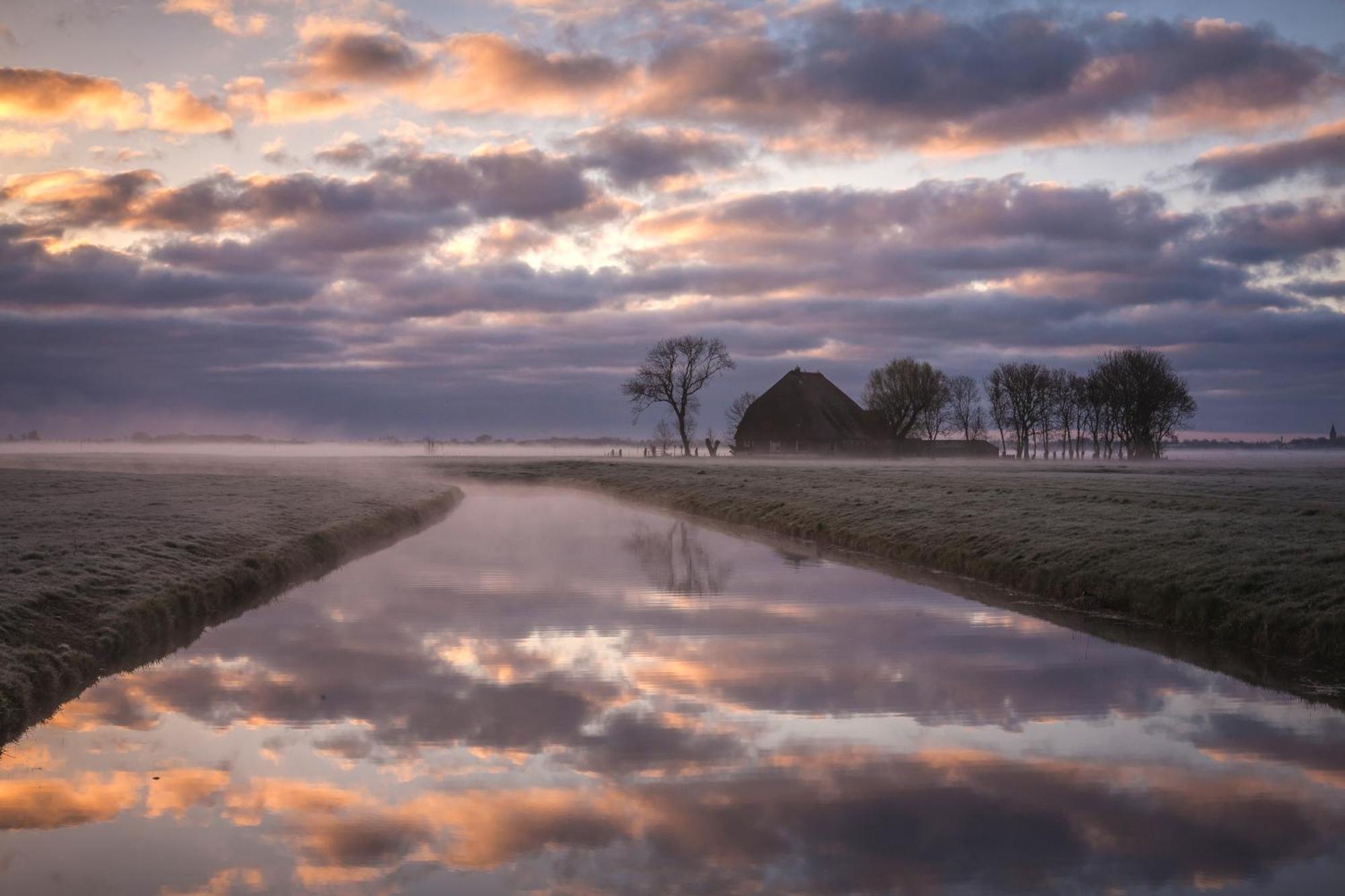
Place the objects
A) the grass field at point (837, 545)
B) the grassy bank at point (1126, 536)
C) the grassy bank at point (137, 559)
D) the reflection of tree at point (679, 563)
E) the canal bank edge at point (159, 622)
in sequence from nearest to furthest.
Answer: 1. the canal bank edge at point (159, 622)
2. the grassy bank at point (137, 559)
3. the grass field at point (837, 545)
4. the grassy bank at point (1126, 536)
5. the reflection of tree at point (679, 563)

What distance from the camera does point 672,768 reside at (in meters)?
11.5

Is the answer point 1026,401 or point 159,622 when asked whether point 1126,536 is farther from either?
point 1026,401

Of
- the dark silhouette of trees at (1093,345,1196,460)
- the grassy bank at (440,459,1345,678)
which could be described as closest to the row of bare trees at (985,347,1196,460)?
the dark silhouette of trees at (1093,345,1196,460)

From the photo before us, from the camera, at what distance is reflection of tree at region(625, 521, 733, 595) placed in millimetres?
26734

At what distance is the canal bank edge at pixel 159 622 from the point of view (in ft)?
45.4

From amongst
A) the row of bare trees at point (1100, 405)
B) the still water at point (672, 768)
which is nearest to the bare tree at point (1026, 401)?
the row of bare trees at point (1100, 405)

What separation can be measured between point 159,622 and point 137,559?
4.50 m

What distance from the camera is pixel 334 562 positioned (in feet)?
105

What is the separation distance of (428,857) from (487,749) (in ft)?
10.3

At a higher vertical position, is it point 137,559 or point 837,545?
point 137,559

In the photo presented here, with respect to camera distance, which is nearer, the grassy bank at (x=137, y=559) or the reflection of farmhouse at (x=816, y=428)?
the grassy bank at (x=137, y=559)

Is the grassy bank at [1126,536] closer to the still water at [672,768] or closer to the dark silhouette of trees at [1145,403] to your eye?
the still water at [672,768]

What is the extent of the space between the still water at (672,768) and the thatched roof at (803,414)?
11036 centimetres

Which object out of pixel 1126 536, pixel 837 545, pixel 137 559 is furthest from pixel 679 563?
pixel 137 559
